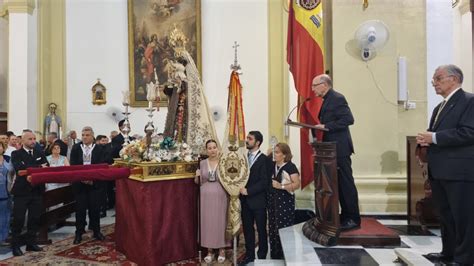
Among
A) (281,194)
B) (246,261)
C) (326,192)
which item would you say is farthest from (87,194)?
(326,192)

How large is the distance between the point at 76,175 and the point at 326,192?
8.80 ft

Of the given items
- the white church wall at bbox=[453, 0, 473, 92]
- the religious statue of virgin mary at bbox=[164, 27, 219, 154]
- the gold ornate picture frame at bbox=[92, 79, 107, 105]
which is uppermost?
the white church wall at bbox=[453, 0, 473, 92]

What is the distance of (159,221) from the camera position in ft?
15.7

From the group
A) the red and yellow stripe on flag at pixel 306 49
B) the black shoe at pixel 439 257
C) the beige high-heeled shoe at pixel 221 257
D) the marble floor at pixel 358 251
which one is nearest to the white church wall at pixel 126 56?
the red and yellow stripe on flag at pixel 306 49

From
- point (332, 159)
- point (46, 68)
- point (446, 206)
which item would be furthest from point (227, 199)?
point (46, 68)

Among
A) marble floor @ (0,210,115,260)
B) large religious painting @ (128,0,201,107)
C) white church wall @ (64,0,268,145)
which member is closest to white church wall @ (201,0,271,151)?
white church wall @ (64,0,268,145)

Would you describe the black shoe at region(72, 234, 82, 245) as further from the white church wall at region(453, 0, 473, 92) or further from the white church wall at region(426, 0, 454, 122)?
the white church wall at region(453, 0, 473, 92)

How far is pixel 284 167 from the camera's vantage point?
459 cm

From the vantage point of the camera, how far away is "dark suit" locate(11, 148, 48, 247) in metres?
5.17

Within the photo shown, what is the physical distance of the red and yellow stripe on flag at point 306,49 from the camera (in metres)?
5.57

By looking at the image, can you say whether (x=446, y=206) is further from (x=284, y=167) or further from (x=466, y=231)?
(x=284, y=167)

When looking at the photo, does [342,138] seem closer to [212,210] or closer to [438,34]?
[212,210]

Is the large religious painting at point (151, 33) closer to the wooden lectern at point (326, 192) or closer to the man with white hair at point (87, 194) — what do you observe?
the man with white hair at point (87, 194)

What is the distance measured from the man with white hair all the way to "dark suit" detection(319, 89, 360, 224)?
11.7 feet
